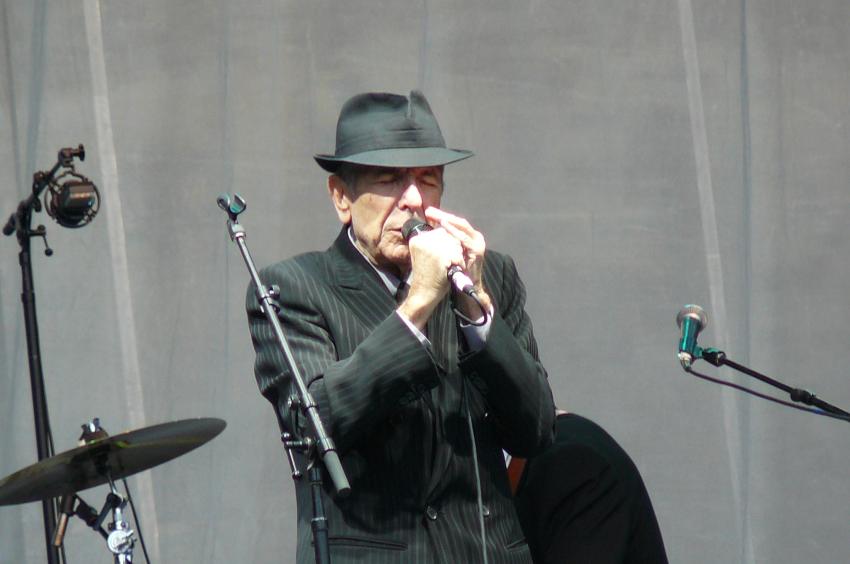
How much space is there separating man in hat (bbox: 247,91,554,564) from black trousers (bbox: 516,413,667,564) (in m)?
0.51

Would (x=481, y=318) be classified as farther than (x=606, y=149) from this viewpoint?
No

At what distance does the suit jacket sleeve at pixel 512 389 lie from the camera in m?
2.26

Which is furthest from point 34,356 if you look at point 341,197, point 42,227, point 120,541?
point 341,197

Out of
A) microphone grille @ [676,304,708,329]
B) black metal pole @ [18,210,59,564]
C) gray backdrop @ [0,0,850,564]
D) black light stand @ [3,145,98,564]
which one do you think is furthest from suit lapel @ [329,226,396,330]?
gray backdrop @ [0,0,850,564]

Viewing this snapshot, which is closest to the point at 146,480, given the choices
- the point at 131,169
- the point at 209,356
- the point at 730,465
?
the point at 209,356

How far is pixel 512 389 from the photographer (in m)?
2.28

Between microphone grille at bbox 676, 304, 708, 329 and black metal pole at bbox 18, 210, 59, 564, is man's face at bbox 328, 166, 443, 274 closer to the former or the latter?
microphone grille at bbox 676, 304, 708, 329

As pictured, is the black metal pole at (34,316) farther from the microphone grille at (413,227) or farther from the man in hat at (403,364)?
the microphone grille at (413,227)

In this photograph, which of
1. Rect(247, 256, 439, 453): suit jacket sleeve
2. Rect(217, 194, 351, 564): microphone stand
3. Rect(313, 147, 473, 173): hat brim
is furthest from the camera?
Rect(313, 147, 473, 173): hat brim

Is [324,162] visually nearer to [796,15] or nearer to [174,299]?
[174,299]

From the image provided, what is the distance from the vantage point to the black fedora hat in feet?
7.80

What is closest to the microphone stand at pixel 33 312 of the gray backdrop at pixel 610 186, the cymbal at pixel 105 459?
the cymbal at pixel 105 459

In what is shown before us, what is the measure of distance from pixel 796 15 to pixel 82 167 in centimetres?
203

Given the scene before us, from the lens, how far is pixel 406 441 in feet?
7.57
